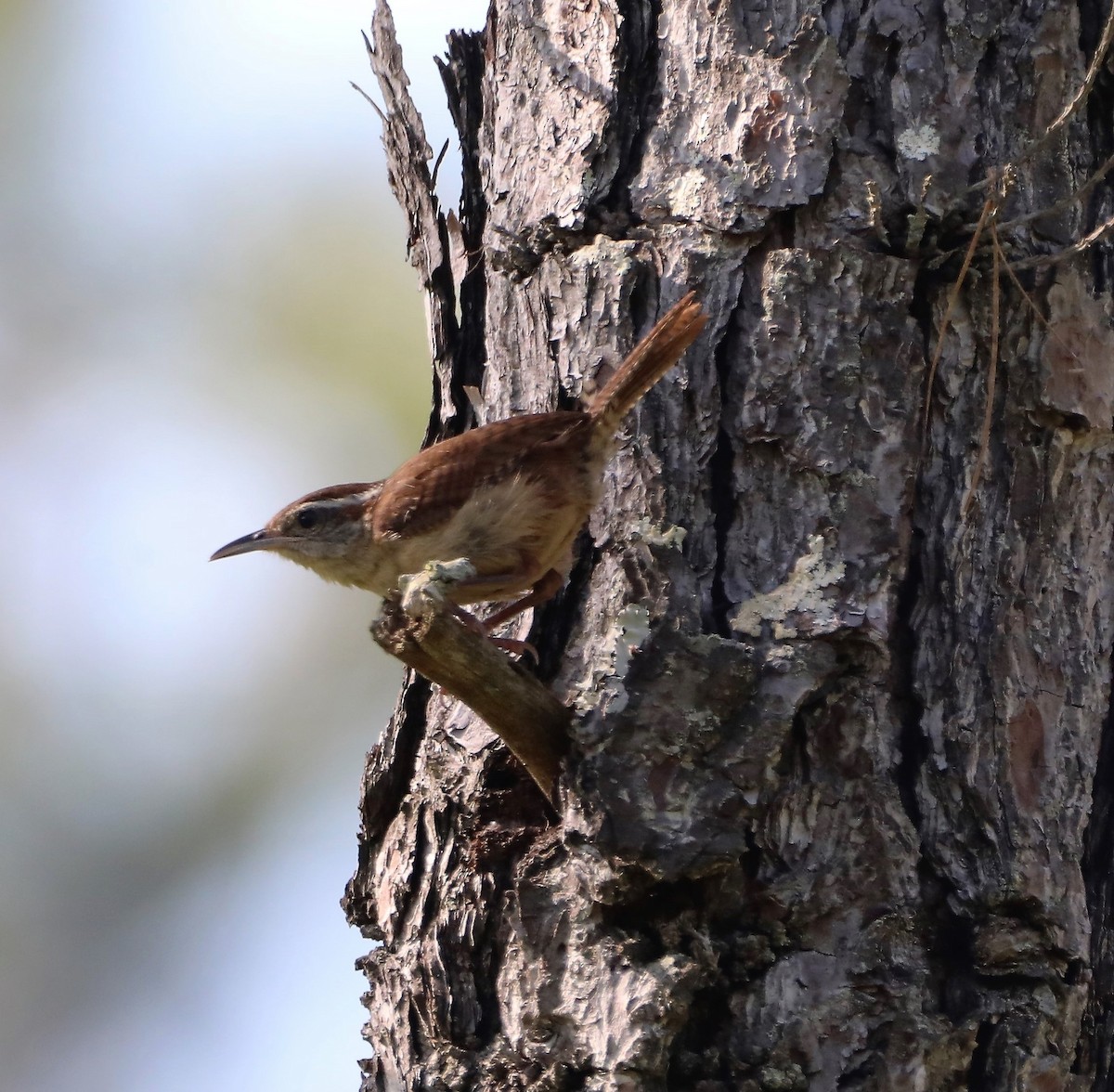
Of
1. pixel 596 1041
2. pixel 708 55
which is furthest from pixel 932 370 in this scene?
pixel 596 1041

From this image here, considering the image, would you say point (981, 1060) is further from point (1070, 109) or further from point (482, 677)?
point (1070, 109)

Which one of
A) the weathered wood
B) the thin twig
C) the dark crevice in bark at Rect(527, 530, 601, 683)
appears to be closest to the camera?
the weathered wood

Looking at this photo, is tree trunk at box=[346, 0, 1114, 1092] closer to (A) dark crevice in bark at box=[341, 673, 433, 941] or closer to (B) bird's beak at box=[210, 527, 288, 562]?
(A) dark crevice in bark at box=[341, 673, 433, 941]

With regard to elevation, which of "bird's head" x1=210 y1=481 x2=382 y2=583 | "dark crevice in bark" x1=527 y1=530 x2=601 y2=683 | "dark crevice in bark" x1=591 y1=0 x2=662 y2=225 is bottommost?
"dark crevice in bark" x1=527 y1=530 x2=601 y2=683

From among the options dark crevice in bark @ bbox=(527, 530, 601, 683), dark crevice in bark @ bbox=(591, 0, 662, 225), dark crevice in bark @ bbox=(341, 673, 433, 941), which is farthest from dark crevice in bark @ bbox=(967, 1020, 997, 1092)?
dark crevice in bark @ bbox=(591, 0, 662, 225)

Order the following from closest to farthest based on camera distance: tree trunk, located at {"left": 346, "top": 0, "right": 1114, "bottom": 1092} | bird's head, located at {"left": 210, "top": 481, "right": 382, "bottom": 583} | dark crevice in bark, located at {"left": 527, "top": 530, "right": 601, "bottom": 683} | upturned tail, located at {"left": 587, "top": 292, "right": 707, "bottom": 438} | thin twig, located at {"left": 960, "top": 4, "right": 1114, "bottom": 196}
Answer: tree trunk, located at {"left": 346, "top": 0, "right": 1114, "bottom": 1092}, thin twig, located at {"left": 960, "top": 4, "right": 1114, "bottom": 196}, upturned tail, located at {"left": 587, "top": 292, "right": 707, "bottom": 438}, dark crevice in bark, located at {"left": 527, "top": 530, "right": 601, "bottom": 683}, bird's head, located at {"left": 210, "top": 481, "right": 382, "bottom": 583}

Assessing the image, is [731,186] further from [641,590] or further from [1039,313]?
[641,590]

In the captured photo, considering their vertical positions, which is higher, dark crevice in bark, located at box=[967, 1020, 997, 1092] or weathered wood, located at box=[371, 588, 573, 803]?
weathered wood, located at box=[371, 588, 573, 803]

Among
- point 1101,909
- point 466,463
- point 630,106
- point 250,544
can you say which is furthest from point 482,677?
point 250,544

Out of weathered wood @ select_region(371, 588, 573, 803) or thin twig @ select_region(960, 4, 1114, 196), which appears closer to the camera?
weathered wood @ select_region(371, 588, 573, 803)
